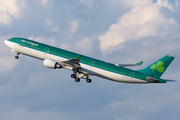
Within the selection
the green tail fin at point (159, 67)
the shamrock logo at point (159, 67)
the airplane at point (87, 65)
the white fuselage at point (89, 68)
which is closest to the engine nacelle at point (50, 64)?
the airplane at point (87, 65)

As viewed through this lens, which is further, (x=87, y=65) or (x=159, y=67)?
(x=87, y=65)

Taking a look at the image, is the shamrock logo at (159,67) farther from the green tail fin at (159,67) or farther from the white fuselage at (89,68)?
the white fuselage at (89,68)

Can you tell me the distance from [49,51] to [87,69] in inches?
358

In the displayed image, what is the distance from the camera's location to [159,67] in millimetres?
58906

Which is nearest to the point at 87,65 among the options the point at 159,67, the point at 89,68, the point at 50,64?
the point at 89,68

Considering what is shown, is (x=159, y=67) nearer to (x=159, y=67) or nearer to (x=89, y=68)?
(x=159, y=67)

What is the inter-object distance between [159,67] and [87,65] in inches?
566

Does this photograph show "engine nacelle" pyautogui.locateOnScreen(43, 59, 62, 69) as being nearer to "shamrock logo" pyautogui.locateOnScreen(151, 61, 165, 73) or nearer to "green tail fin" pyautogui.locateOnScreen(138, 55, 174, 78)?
"green tail fin" pyautogui.locateOnScreen(138, 55, 174, 78)

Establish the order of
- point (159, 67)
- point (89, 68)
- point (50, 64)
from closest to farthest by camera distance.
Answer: point (159, 67), point (50, 64), point (89, 68)

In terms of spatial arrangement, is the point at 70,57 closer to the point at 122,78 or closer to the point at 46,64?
the point at 46,64

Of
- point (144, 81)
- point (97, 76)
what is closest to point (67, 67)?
point (97, 76)

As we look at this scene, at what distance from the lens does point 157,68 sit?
59.1m

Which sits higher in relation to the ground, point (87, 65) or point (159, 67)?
point (87, 65)

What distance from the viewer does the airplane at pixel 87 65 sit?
58938mm
